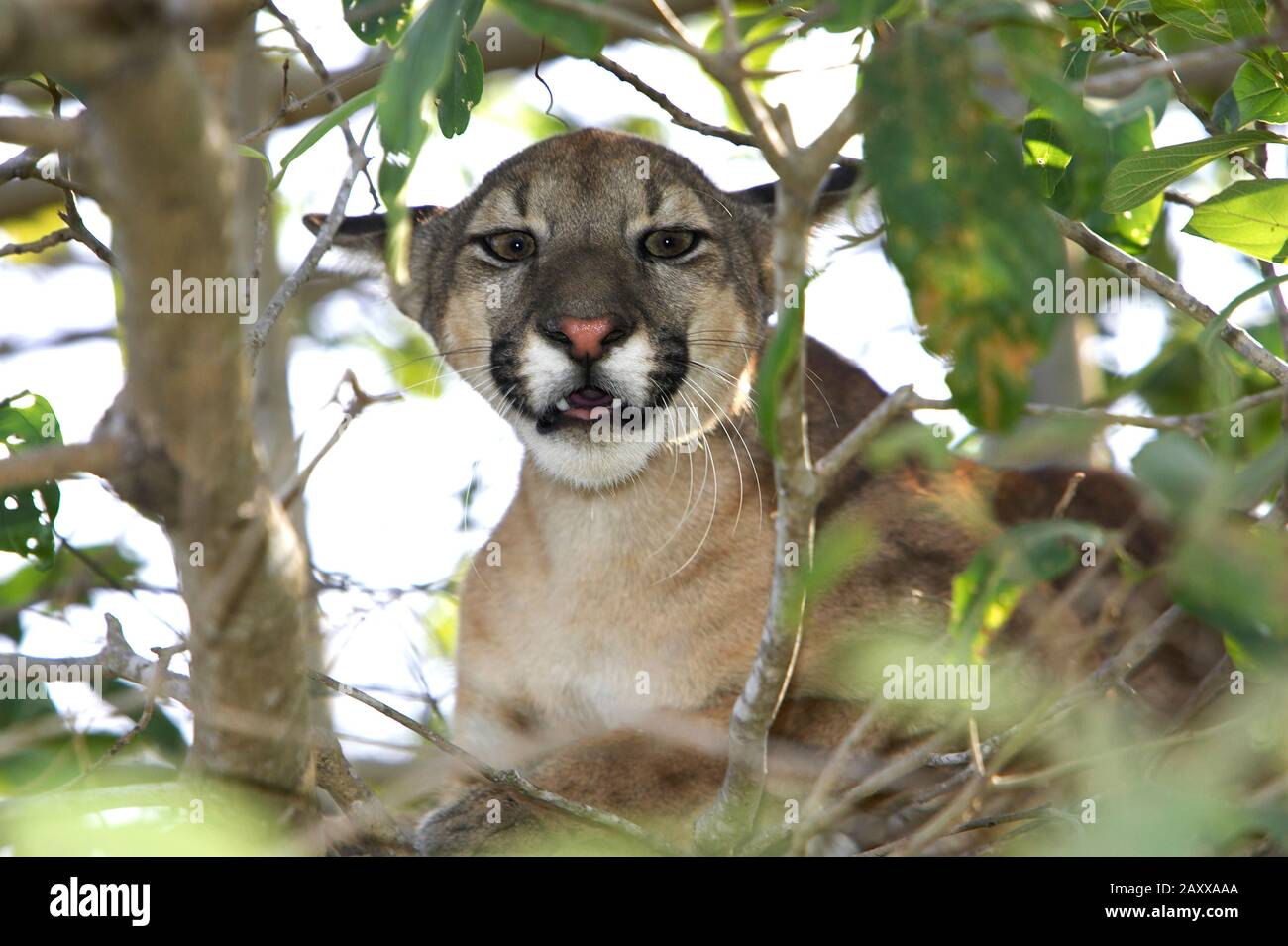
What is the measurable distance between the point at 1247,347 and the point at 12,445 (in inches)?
113

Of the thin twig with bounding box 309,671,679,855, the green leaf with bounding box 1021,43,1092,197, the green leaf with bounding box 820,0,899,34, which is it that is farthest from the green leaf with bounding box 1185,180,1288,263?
the thin twig with bounding box 309,671,679,855

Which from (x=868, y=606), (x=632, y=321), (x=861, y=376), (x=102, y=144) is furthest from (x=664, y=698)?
(x=102, y=144)

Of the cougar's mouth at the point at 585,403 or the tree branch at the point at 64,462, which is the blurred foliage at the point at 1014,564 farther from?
the cougar's mouth at the point at 585,403

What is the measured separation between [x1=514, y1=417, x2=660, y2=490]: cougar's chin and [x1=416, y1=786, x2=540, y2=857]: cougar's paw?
102cm

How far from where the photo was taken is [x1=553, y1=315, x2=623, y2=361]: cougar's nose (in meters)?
3.65

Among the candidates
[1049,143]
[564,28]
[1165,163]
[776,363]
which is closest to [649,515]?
[1049,143]

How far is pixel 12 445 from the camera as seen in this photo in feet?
9.70

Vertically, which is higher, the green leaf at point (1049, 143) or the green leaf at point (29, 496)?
the green leaf at point (1049, 143)

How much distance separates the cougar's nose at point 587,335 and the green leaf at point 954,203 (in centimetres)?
200

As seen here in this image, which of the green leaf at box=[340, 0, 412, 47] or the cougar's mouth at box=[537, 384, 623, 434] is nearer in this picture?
the green leaf at box=[340, 0, 412, 47]

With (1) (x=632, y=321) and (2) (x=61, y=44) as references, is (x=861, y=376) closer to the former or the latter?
(1) (x=632, y=321)

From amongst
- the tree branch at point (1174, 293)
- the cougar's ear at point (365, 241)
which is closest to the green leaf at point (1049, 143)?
the tree branch at point (1174, 293)

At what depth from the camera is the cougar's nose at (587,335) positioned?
3.65 m

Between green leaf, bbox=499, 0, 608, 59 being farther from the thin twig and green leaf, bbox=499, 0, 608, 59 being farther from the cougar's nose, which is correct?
the cougar's nose
